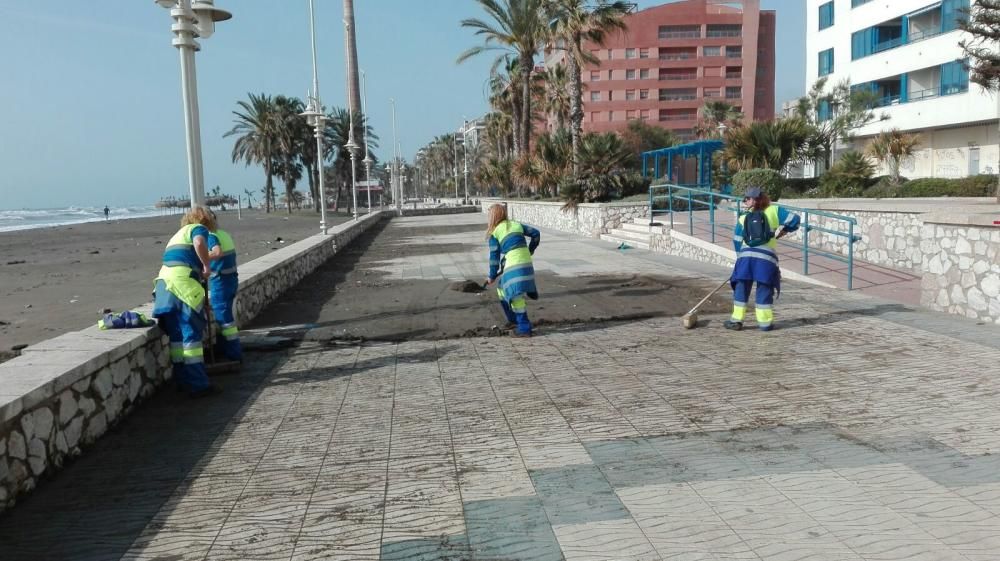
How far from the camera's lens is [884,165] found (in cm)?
3566

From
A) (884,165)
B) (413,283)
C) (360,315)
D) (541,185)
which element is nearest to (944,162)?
(884,165)

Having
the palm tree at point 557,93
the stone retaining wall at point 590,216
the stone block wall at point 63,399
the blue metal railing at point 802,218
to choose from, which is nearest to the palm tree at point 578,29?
the stone retaining wall at point 590,216

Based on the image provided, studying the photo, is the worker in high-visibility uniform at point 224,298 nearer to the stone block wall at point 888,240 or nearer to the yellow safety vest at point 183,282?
the yellow safety vest at point 183,282

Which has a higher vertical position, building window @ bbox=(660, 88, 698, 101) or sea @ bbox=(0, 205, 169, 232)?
building window @ bbox=(660, 88, 698, 101)

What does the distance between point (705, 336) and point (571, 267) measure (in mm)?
7216

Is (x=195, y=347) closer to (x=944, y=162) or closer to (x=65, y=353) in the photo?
(x=65, y=353)

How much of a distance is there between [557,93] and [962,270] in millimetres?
40351

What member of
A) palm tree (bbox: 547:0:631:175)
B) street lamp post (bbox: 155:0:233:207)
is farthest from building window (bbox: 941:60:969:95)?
street lamp post (bbox: 155:0:233:207)

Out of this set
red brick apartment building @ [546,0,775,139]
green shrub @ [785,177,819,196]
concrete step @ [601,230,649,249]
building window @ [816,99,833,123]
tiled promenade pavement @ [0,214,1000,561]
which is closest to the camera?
tiled promenade pavement @ [0,214,1000,561]

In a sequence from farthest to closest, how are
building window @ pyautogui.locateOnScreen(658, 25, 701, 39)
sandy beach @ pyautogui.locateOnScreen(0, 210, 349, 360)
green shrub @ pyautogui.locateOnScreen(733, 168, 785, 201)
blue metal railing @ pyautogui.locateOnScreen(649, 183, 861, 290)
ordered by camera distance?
building window @ pyautogui.locateOnScreen(658, 25, 701, 39), green shrub @ pyautogui.locateOnScreen(733, 168, 785, 201), blue metal railing @ pyautogui.locateOnScreen(649, 183, 861, 290), sandy beach @ pyautogui.locateOnScreen(0, 210, 349, 360)

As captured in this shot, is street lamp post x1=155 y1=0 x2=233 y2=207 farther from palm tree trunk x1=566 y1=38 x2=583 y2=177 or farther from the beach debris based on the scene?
palm tree trunk x1=566 y1=38 x2=583 y2=177

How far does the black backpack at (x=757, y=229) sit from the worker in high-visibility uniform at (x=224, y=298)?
203 inches

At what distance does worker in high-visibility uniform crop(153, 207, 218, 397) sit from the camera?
5805mm

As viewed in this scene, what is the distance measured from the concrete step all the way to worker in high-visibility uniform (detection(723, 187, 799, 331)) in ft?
35.6
